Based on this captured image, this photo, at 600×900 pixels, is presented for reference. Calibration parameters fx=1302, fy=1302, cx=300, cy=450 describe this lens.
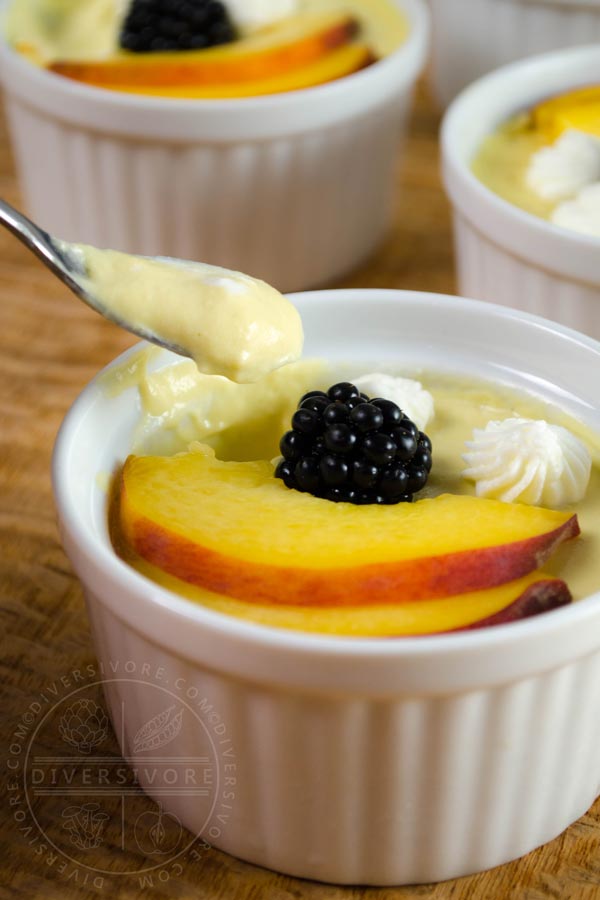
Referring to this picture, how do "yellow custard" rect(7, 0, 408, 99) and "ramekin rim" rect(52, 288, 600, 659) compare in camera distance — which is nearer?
"ramekin rim" rect(52, 288, 600, 659)

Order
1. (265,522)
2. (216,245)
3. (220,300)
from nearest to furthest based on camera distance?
(265,522), (220,300), (216,245)

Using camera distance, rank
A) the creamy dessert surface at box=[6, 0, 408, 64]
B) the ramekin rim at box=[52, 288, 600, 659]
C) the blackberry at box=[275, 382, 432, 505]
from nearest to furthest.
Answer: the ramekin rim at box=[52, 288, 600, 659] → the blackberry at box=[275, 382, 432, 505] → the creamy dessert surface at box=[6, 0, 408, 64]

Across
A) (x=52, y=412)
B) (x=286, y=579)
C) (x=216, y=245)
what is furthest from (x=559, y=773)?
(x=216, y=245)

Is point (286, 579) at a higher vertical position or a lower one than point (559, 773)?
higher

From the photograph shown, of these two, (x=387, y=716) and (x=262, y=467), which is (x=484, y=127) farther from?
(x=387, y=716)

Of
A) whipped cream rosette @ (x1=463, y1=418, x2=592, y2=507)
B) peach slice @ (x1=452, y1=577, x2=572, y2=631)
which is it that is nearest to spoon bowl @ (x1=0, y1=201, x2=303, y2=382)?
whipped cream rosette @ (x1=463, y1=418, x2=592, y2=507)

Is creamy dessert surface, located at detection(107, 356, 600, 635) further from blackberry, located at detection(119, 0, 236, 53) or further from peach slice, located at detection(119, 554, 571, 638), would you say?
blackberry, located at detection(119, 0, 236, 53)

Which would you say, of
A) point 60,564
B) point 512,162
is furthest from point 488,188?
point 60,564
